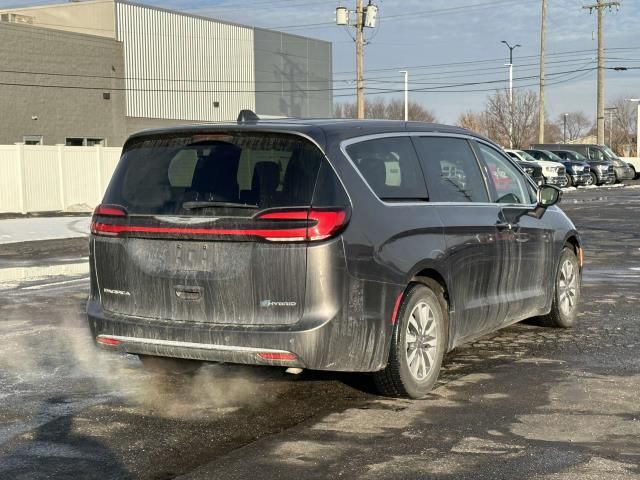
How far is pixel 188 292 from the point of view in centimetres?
574

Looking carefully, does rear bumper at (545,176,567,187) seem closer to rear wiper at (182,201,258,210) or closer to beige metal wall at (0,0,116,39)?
beige metal wall at (0,0,116,39)

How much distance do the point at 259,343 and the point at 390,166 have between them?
5.14 ft

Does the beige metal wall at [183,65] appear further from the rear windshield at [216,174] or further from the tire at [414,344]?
the tire at [414,344]

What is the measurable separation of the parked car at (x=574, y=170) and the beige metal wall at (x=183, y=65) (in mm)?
21136

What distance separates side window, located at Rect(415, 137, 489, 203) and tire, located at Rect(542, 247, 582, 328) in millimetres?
1620

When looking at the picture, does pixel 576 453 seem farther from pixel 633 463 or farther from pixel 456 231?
pixel 456 231

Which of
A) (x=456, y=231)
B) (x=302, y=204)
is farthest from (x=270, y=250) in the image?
(x=456, y=231)

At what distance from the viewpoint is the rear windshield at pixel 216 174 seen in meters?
5.61

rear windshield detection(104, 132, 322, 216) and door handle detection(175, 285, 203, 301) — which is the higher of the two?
rear windshield detection(104, 132, 322, 216)

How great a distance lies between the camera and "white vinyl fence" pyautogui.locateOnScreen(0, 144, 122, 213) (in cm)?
3016

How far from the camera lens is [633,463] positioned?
4801 mm

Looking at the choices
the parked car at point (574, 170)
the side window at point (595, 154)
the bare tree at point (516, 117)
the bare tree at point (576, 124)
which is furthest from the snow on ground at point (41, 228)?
the bare tree at point (576, 124)

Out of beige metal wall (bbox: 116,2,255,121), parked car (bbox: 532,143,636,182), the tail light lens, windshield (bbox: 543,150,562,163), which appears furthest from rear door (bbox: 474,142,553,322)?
beige metal wall (bbox: 116,2,255,121)

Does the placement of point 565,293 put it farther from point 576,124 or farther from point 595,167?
point 576,124
